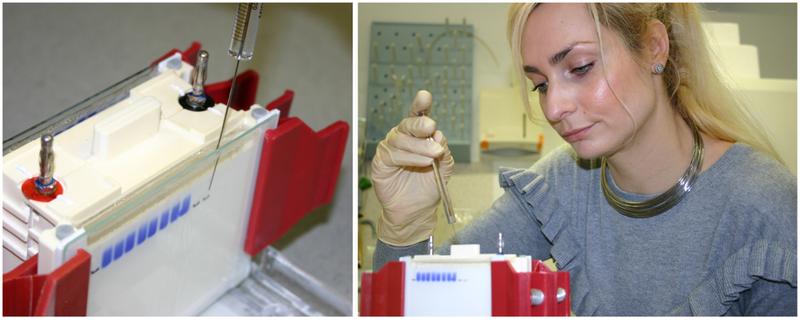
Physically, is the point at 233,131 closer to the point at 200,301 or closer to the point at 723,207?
the point at 200,301

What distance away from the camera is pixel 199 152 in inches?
59.0

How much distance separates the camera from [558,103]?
131 cm

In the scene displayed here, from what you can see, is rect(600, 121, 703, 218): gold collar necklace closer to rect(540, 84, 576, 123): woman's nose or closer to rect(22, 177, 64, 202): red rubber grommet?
rect(540, 84, 576, 123): woman's nose

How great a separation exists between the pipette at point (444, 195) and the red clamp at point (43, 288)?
46cm

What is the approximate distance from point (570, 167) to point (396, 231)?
0.89 feet

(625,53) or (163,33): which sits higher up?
(625,53)

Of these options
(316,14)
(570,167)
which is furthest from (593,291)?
(316,14)

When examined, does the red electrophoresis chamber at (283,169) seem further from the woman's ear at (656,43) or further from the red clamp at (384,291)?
the woman's ear at (656,43)

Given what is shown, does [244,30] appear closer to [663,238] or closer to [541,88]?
[541,88]

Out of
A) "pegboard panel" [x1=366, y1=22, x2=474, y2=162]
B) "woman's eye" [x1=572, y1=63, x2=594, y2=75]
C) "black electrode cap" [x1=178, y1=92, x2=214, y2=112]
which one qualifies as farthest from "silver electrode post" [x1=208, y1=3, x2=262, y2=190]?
"woman's eye" [x1=572, y1=63, x2=594, y2=75]

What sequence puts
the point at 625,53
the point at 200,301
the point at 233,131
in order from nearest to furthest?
the point at 625,53, the point at 233,131, the point at 200,301

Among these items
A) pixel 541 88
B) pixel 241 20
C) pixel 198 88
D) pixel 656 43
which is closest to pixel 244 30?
pixel 241 20

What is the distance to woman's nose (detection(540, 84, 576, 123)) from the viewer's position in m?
1.31

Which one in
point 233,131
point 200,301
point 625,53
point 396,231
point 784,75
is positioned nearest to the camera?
point 625,53
